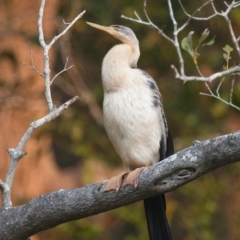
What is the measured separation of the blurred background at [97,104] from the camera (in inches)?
228

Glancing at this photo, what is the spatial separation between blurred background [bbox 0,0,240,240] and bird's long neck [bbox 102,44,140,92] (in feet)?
4.75

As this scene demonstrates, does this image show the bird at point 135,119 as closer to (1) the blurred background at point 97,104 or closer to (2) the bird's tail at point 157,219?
(2) the bird's tail at point 157,219

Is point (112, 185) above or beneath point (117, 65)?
beneath

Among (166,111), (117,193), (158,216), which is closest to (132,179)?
(117,193)

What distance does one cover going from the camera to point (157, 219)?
4004 millimetres

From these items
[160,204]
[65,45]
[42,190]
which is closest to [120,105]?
[160,204]

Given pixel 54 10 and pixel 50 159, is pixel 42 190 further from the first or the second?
pixel 54 10

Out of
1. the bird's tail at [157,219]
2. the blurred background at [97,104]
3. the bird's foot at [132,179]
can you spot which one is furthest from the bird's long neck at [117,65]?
the blurred background at [97,104]

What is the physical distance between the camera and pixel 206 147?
9.46ft

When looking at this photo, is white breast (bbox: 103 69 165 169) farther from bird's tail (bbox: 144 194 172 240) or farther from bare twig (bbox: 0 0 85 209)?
bare twig (bbox: 0 0 85 209)

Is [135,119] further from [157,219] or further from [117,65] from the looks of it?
[157,219]

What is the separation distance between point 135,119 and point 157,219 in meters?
0.52

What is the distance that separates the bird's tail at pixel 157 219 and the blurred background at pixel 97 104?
145 centimetres

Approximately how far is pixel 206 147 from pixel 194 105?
10.8 feet
